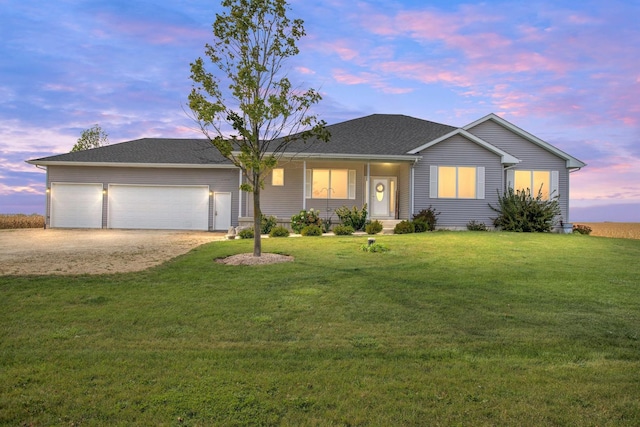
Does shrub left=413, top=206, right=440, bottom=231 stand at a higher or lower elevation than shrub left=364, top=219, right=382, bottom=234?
A: higher

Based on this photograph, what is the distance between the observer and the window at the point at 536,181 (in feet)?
70.4

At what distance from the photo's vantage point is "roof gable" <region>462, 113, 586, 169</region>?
2131 cm

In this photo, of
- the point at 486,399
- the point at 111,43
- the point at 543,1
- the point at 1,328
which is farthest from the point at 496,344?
the point at 111,43

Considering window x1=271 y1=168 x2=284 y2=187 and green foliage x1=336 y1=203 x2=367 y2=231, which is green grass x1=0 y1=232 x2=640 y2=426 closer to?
green foliage x1=336 y1=203 x2=367 y2=231

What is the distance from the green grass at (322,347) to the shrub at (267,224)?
894 centimetres

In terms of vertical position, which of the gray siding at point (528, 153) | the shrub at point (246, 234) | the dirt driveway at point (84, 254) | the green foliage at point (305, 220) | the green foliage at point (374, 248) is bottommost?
the dirt driveway at point (84, 254)

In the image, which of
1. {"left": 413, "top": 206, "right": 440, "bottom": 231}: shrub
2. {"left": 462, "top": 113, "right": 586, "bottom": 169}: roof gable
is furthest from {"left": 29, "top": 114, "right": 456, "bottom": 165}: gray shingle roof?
{"left": 413, "top": 206, "right": 440, "bottom": 231}: shrub

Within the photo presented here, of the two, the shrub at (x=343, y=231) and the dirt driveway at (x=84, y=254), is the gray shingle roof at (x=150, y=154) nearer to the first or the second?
the dirt driveway at (x=84, y=254)

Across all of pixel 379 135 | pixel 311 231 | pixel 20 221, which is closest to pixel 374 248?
pixel 311 231

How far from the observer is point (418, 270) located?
33.4 feet

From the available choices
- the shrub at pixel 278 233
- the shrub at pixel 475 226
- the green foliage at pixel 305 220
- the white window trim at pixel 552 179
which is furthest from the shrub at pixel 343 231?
the white window trim at pixel 552 179

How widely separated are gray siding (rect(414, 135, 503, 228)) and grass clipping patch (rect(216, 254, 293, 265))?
34.5ft

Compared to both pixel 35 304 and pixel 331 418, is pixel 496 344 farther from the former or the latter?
pixel 35 304

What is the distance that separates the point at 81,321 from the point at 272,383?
3.68 metres
